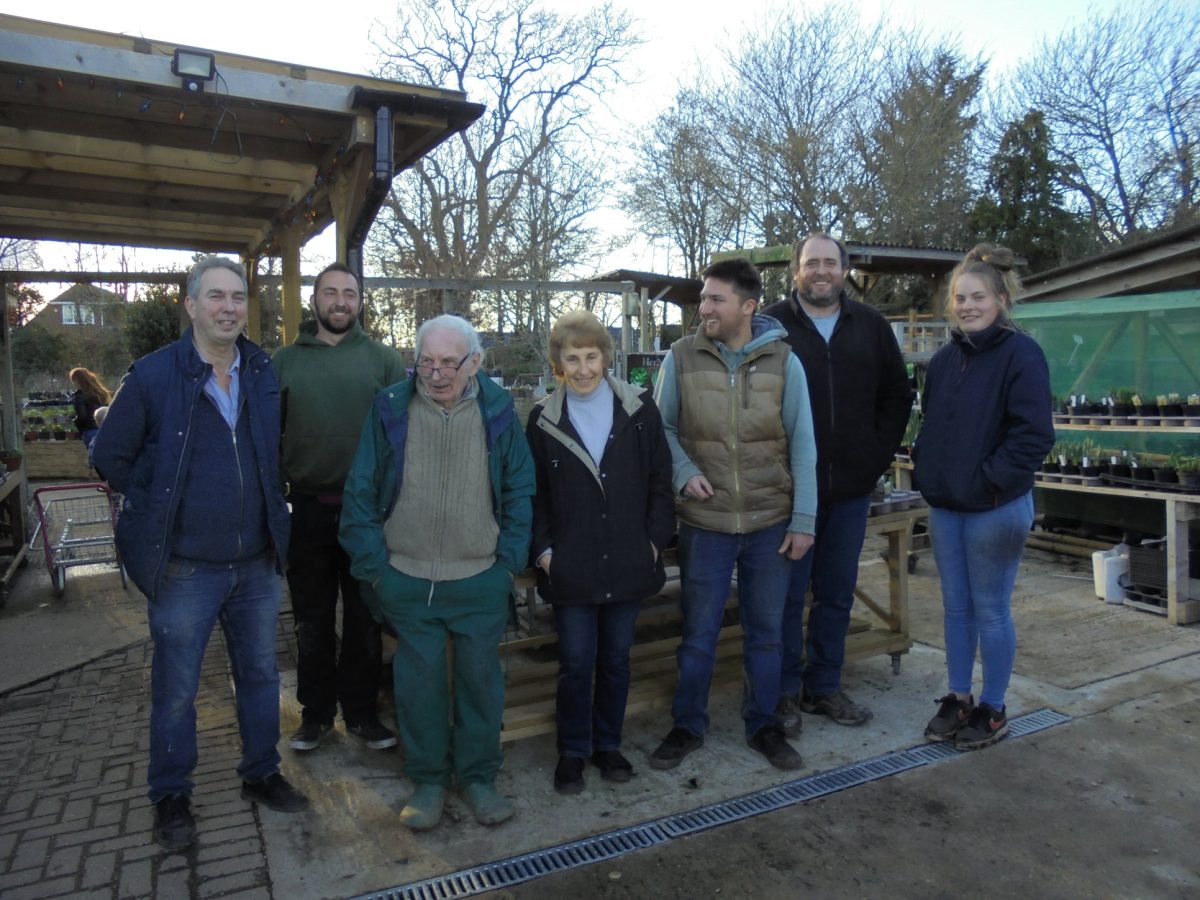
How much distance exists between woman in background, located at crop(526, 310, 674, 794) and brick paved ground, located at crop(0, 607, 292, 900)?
1175mm

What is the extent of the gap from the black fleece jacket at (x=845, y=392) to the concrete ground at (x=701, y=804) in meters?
1.10

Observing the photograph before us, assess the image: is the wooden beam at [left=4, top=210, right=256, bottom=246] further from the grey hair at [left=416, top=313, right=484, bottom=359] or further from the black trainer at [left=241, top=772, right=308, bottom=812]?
the black trainer at [left=241, top=772, right=308, bottom=812]

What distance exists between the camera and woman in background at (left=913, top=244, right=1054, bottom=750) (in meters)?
3.28

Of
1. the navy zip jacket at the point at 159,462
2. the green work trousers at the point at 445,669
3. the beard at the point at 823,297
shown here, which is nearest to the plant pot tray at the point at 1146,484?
the beard at the point at 823,297

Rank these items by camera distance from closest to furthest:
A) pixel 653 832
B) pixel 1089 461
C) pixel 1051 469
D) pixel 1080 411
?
pixel 653 832 < pixel 1089 461 < pixel 1080 411 < pixel 1051 469

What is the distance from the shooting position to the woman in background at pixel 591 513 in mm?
3012

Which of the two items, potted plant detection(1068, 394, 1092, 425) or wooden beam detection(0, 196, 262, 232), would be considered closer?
wooden beam detection(0, 196, 262, 232)

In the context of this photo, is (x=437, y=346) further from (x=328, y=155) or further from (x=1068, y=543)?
(x=1068, y=543)

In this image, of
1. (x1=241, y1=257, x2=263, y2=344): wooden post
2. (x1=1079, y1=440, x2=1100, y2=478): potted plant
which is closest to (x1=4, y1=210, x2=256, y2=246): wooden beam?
(x1=241, y1=257, x2=263, y2=344): wooden post

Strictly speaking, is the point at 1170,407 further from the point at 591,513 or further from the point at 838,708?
the point at 591,513

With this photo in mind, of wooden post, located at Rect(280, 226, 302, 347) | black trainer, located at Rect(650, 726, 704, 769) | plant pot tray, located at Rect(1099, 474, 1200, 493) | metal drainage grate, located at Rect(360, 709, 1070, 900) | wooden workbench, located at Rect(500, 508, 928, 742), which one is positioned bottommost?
metal drainage grate, located at Rect(360, 709, 1070, 900)

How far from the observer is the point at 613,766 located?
3.25 m

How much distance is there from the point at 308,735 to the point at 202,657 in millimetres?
819

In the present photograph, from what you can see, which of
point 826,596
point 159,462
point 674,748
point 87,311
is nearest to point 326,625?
point 159,462
